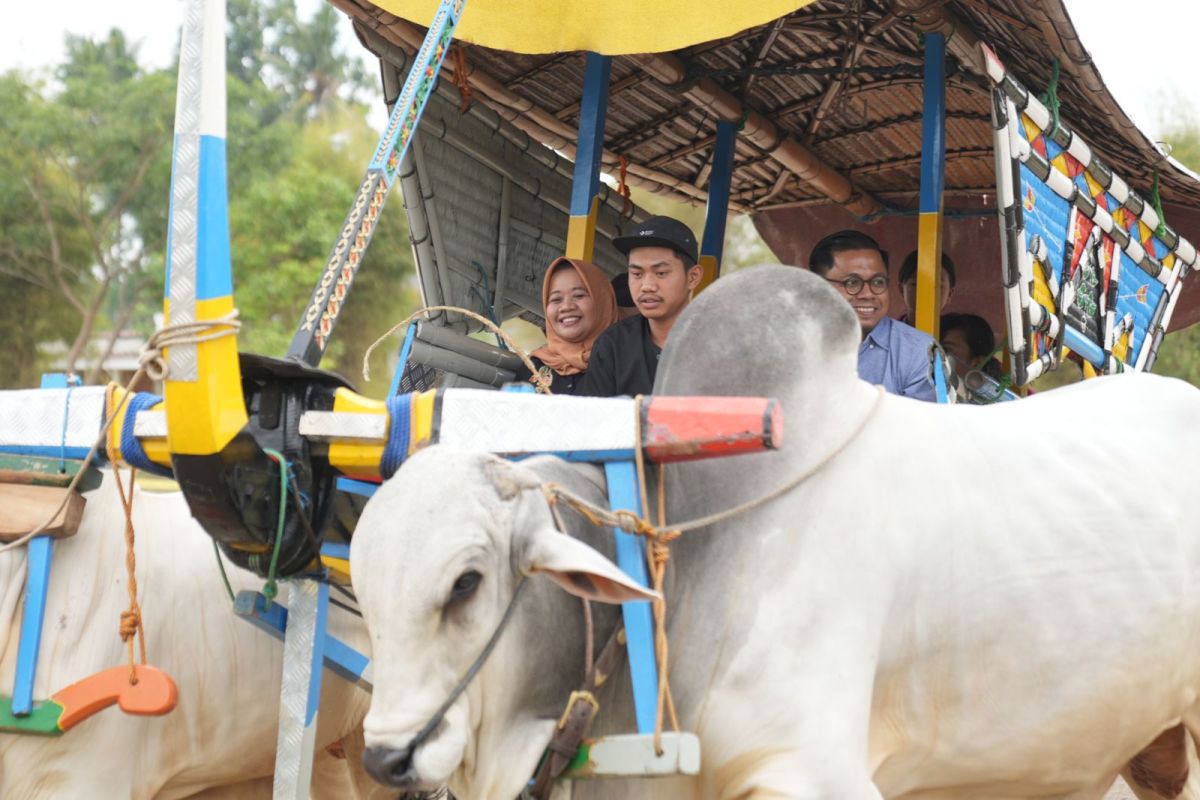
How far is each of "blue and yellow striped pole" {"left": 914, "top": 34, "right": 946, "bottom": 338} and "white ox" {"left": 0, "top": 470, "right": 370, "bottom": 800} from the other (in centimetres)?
210

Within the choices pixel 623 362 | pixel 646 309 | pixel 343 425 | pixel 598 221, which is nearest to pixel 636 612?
pixel 343 425

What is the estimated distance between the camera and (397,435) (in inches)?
90.2

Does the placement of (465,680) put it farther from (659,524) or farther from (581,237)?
(581,237)

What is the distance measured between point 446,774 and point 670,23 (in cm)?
287

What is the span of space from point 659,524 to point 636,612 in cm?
16

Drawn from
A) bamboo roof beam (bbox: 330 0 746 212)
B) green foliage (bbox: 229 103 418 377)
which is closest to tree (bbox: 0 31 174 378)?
green foliage (bbox: 229 103 418 377)

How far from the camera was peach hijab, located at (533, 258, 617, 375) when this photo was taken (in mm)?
4047

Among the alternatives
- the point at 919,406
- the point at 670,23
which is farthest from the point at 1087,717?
the point at 670,23

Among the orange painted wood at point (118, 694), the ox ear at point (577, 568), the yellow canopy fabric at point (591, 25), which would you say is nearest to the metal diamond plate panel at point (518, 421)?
the ox ear at point (577, 568)

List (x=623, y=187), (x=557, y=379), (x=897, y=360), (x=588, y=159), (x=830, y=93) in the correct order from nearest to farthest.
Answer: (x=897, y=360) < (x=557, y=379) < (x=588, y=159) < (x=830, y=93) < (x=623, y=187)

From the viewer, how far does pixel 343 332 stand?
83.1 feet

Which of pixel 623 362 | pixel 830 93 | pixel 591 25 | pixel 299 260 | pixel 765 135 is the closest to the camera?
pixel 623 362

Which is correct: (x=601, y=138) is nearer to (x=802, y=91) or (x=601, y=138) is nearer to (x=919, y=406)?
(x=802, y=91)

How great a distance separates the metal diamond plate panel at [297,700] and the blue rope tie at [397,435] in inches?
17.8
